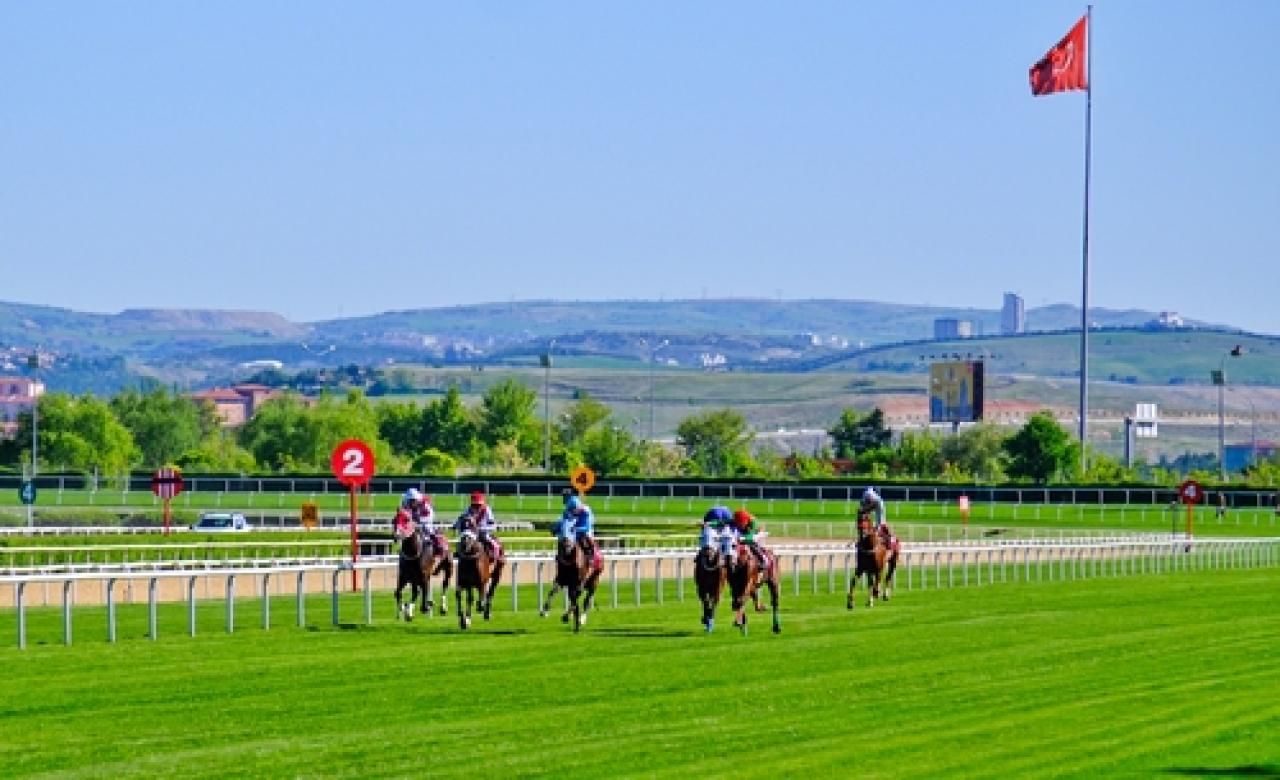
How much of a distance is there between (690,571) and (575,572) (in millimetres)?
22227

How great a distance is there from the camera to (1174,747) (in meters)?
20.2

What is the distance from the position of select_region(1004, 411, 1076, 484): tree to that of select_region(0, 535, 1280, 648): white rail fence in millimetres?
51773

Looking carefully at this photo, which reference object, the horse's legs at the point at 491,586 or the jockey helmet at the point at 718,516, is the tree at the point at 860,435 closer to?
the horse's legs at the point at 491,586

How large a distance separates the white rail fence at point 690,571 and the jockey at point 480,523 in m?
1.52

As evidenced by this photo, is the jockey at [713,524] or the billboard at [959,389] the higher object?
the billboard at [959,389]

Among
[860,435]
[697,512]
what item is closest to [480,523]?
[697,512]

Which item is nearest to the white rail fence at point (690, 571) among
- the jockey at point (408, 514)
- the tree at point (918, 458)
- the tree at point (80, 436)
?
the jockey at point (408, 514)

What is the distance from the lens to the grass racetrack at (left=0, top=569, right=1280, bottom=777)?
1928 cm

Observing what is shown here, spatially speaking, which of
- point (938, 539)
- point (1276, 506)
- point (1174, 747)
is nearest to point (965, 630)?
point (1174, 747)

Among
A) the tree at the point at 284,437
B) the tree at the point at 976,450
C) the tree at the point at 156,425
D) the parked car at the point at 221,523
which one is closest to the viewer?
the parked car at the point at 221,523

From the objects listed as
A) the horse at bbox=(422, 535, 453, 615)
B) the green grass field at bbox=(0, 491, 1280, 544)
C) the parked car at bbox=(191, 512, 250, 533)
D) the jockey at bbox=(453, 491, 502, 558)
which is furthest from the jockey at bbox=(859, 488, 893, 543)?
the green grass field at bbox=(0, 491, 1280, 544)

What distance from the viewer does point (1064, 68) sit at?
93.3 m

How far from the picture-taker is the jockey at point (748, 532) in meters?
33.0

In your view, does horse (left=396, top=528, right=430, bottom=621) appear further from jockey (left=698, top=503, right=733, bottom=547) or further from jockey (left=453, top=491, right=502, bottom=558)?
jockey (left=698, top=503, right=733, bottom=547)
